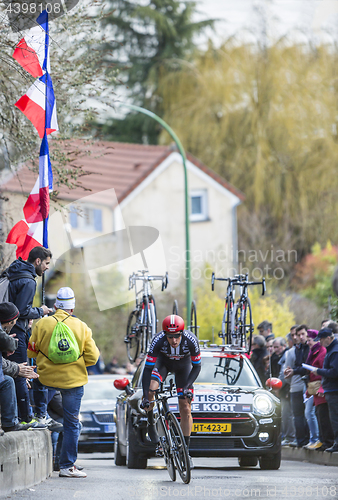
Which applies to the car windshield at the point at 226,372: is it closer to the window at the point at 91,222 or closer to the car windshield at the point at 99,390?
the car windshield at the point at 99,390

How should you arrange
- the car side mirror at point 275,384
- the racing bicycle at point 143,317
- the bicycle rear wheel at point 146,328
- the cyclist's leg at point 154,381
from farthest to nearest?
1. the racing bicycle at point 143,317
2. the bicycle rear wheel at point 146,328
3. the car side mirror at point 275,384
4. the cyclist's leg at point 154,381

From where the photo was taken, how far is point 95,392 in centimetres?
1692

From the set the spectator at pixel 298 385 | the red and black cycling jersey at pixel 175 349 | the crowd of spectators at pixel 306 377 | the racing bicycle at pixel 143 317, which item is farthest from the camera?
the spectator at pixel 298 385

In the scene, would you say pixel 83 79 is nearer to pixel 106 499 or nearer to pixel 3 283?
pixel 3 283

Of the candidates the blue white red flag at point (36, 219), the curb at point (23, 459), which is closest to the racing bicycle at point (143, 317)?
the blue white red flag at point (36, 219)

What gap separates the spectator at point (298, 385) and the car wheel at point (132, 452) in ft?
12.1

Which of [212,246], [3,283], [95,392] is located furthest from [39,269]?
[212,246]

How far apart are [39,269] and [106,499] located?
2.72 m

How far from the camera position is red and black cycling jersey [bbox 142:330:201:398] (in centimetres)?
944

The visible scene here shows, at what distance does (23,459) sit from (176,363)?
2.56 metres

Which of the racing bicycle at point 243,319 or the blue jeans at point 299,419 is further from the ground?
the racing bicycle at point 243,319

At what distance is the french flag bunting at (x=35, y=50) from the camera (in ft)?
32.7

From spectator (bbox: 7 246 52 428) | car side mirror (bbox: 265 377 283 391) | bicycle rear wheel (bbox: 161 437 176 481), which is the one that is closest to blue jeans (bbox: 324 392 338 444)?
car side mirror (bbox: 265 377 283 391)

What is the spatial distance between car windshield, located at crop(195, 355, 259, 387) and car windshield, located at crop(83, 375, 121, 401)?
5.36 m
